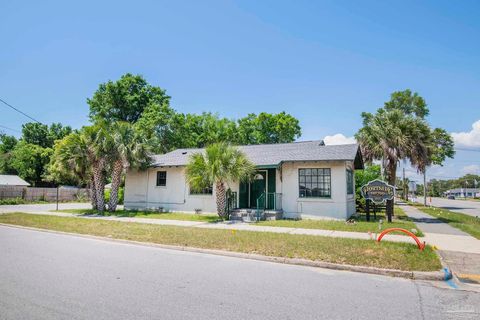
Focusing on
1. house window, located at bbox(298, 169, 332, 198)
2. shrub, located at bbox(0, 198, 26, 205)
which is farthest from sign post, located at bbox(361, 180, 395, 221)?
shrub, located at bbox(0, 198, 26, 205)

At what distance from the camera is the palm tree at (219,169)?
14797 millimetres

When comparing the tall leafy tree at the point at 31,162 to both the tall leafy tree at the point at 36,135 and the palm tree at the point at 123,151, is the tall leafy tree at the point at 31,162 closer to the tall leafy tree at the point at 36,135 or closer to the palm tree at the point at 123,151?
the tall leafy tree at the point at 36,135

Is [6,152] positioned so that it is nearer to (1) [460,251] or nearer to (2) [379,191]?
(2) [379,191]

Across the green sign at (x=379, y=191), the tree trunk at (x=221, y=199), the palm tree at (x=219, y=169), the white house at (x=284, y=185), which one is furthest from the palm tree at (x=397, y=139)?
the tree trunk at (x=221, y=199)

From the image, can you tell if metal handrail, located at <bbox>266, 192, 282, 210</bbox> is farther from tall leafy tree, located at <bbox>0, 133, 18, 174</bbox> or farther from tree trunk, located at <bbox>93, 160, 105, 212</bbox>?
tall leafy tree, located at <bbox>0, 133, 18, 174</bbox>

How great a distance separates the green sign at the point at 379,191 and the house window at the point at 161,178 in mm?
12786

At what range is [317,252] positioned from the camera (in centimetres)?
757

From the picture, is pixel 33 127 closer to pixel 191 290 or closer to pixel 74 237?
pixel 74 237

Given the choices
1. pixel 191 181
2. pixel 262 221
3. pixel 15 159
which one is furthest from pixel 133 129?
pixel 15 159

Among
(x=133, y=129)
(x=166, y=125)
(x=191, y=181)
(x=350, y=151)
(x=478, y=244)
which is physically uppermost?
(x=166, y=125)

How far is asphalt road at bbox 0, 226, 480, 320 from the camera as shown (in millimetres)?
4070

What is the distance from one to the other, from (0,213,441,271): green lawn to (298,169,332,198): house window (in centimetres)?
632

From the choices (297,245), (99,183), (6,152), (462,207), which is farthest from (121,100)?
(462,207)

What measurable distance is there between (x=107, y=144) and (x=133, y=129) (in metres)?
2.28
